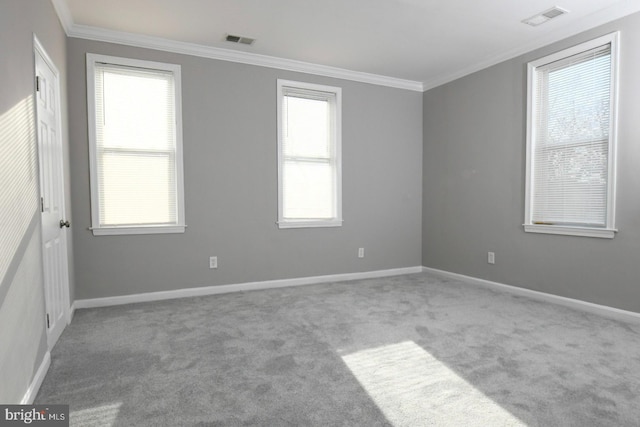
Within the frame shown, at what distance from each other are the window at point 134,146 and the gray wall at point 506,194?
332cm

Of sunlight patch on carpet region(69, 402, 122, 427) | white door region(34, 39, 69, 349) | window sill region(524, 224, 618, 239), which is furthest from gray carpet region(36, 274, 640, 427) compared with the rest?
window sill region(524, 224, 618, 239)

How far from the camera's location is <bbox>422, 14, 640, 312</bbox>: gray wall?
325 centimetres

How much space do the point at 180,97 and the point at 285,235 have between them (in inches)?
75.9

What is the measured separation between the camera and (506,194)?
4316mm

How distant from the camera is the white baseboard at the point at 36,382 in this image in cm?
189

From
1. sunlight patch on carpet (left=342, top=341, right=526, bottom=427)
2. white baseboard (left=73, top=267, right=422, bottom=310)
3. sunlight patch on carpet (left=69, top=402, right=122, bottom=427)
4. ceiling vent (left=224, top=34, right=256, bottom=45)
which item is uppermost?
ceiling vent (left=224, top=34, right=256, bottom=45)

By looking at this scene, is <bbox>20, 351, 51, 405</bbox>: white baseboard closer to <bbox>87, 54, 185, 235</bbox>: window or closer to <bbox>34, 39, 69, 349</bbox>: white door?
<bbox>34, 39, 69, 349</bbox>: white door

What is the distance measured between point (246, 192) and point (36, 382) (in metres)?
2.68

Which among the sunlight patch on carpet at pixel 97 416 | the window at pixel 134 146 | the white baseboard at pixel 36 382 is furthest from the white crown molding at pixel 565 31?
the white baseboard at pixel 36 382

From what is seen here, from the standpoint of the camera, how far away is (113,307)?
3738mm

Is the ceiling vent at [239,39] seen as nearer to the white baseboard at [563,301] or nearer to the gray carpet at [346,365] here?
the gray carpet at [346,365]

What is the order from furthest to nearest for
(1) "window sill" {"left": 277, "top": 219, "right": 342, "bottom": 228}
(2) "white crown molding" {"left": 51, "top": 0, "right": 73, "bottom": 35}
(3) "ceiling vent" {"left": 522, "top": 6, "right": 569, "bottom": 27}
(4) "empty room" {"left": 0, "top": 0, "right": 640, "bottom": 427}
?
(1) "window sill" {"left": 277, "top": 219, "right": 342, "bottom": 228}, (3) "ceiling vent" {"left": 522, "top": 6, "right": 569, "bottom": 27}, (2) "white crown molding" {"left": 51, "top": 0, "right": 73, "bottom": 35}, (4) "empty room" {"left": 0, "top": 0, "right": 640, "bottom": 427}

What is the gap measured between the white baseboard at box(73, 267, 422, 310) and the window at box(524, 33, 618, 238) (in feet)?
6.30

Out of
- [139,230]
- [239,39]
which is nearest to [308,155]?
[239,39]
